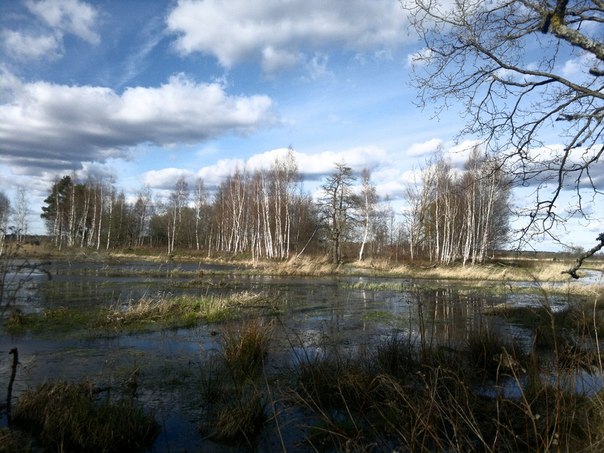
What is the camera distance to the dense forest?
134 feet

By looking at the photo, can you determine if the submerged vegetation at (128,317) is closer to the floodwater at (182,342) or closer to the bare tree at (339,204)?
the floodwater at (182,342)

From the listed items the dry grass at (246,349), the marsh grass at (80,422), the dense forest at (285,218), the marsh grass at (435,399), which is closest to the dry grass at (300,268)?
the dense forest at (285,218)

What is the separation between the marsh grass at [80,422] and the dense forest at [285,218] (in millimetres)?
29943

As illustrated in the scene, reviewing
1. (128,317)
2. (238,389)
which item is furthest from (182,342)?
(238,389)

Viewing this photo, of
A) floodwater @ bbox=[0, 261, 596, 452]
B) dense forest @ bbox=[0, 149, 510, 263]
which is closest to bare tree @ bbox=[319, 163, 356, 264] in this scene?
dense forest @ bbox=[0, 149, 510, 263]

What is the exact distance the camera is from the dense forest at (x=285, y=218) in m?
40.9

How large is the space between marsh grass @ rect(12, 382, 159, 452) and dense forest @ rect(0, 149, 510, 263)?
29943mm

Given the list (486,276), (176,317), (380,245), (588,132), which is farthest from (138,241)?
(588,132)

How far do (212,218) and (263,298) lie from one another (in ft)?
146

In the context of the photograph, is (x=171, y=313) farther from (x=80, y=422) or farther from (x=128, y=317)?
(x=80, y=422)

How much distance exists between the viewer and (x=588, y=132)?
596cm

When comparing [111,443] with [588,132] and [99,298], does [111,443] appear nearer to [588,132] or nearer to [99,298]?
[588,132]

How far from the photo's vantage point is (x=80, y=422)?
15.5 feet

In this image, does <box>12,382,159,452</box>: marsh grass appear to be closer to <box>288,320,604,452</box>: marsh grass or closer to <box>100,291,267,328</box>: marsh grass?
<box>288,320,604,452</box>: marsh grass
